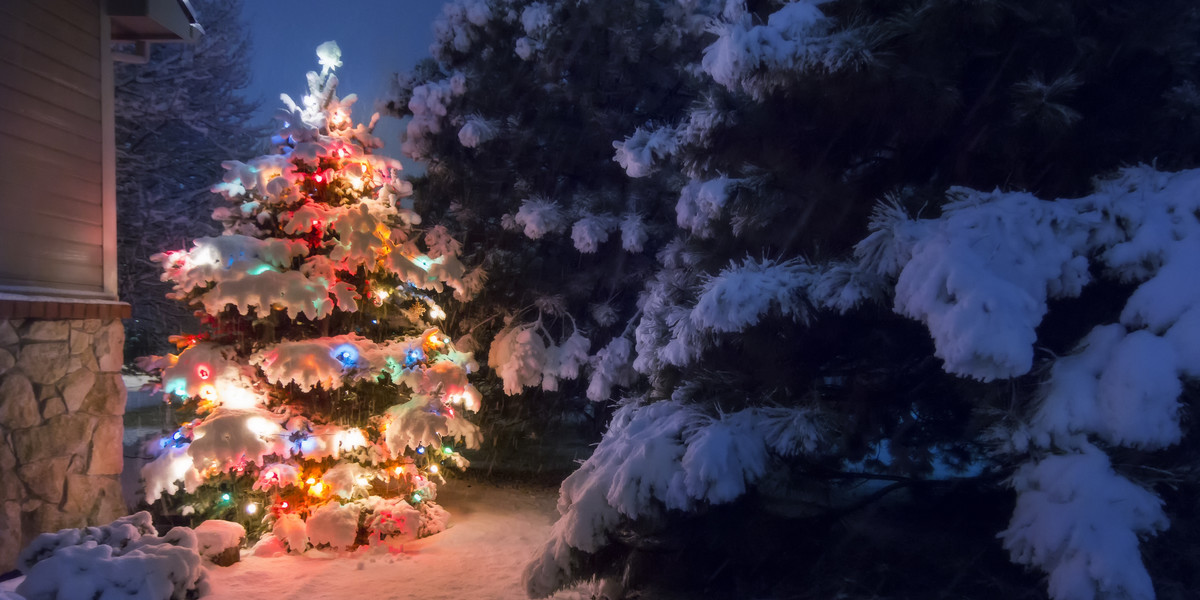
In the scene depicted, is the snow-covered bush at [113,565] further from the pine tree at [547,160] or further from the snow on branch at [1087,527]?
the snow on branch at [1087,527]

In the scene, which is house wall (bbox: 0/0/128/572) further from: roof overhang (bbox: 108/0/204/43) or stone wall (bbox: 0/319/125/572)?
roof overhang (bbox: 108/0/204/43)

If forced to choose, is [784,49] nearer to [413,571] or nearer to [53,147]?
[413,571]

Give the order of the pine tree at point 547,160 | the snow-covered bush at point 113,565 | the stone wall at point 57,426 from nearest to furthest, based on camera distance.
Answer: the snow-covered bush at point 113,565
the stone wall at point 57,426
the pine tree at point 547,160

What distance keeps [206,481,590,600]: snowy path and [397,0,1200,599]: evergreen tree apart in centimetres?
133

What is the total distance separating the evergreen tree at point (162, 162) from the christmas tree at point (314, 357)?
6.36 m

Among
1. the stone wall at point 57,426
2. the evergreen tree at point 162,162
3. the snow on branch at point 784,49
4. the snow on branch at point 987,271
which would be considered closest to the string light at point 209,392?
the stone wall at point 57,426

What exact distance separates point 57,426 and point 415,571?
2.59 meters

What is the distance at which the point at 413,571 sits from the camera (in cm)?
516

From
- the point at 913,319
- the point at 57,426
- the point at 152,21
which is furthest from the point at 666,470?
the point at 152,21

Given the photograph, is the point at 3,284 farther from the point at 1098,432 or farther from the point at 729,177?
the point at 1098,432

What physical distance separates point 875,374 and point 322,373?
388cm

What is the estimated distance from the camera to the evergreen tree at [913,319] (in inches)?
108

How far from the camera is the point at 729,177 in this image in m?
4.42

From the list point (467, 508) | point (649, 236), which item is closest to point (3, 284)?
point (467, 508)
